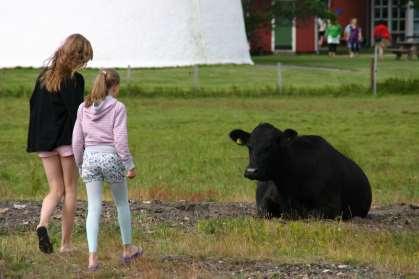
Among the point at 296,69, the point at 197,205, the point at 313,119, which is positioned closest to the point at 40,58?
the point at 296,69

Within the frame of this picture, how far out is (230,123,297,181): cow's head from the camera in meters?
10.0

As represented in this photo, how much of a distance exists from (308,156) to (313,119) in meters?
12.7

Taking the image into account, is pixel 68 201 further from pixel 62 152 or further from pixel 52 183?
pixel 62 152

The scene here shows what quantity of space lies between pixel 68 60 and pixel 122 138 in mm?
877

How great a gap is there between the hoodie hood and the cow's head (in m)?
2.60

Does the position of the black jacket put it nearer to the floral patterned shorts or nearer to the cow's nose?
the floral patterned shorts

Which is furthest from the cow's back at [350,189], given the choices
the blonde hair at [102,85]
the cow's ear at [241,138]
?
the blonde hair at [102,85]

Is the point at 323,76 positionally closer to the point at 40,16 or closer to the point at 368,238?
the point at 40,16

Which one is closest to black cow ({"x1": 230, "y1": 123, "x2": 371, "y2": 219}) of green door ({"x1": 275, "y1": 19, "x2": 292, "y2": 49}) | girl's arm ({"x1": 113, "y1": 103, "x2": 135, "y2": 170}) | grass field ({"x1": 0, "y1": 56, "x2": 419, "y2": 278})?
grass field ({"x1": 0, "y1": 56, "x2": 419, "y2": 278})

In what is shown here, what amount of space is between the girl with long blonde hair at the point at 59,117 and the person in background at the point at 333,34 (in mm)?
40321

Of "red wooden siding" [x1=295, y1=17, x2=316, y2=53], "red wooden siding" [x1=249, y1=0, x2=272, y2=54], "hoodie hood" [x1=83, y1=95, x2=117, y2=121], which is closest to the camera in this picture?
"hoodie hood" [x1=83, y1=95, x2=117, y2=121]

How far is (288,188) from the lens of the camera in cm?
1045

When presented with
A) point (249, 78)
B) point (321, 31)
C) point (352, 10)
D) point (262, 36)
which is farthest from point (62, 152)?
point (352, 10)

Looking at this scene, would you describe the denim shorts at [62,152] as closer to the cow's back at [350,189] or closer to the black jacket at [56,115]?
the black jacket at [56,115]
